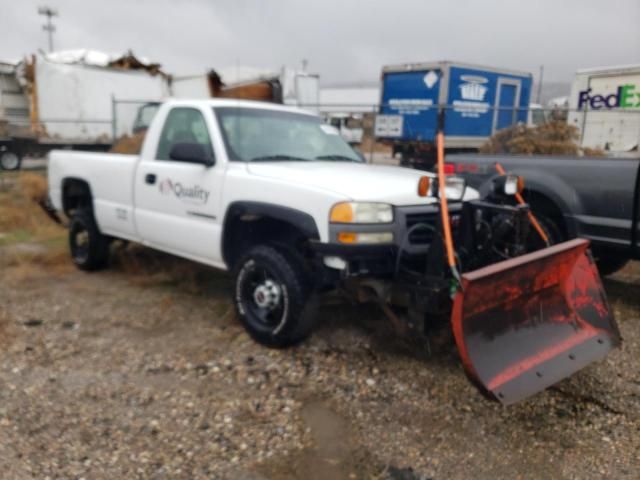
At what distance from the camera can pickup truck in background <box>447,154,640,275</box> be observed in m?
5.02

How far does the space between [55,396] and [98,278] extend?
2.79m

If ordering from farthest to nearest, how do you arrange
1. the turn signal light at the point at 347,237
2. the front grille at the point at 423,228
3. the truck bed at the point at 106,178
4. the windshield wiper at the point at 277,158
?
1. the truck bed at the point at 106,178
2. the windshield wiper at the point at 277,158
3. the front grille at the point at 423,228
4. the turn signal light at the point at 347,237

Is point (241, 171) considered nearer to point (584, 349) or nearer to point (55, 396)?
point (55, 396)

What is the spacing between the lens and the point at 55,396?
3537mm

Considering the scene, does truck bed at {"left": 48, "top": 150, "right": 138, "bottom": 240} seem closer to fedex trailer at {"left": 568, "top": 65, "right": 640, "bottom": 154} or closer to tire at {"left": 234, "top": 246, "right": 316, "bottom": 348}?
tire at {"left": 234, "top": 246, "right": 316, "bottom": 348}

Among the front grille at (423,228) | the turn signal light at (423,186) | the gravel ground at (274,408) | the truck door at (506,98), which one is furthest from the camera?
the truck door at (506,98)

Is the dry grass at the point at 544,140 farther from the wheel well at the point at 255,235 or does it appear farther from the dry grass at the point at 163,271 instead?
the wheel well at the point at 255,235

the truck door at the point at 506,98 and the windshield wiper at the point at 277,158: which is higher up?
the truck door at the point at 506,98

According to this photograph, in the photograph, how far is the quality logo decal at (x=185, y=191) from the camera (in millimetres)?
4642

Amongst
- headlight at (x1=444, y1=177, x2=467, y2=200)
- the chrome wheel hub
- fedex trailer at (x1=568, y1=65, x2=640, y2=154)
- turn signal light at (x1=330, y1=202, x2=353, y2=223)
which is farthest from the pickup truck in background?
fedex trailer at (x1=568, y1=65, x2=640, y2=154)

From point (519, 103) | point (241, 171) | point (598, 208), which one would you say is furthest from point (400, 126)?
point (241, 171)

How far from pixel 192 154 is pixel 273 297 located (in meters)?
1.27

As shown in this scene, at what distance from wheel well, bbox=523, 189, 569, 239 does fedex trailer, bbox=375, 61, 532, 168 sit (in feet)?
30.7

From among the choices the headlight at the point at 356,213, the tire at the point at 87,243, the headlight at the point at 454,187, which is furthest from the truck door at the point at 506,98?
the headlight at the point at 356,213
